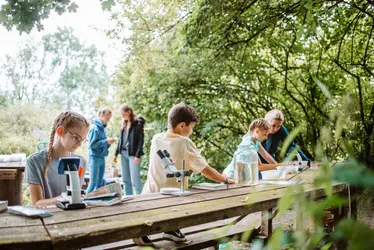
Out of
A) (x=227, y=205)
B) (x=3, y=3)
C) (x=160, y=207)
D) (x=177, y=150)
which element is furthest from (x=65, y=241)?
(x=3, y=3)

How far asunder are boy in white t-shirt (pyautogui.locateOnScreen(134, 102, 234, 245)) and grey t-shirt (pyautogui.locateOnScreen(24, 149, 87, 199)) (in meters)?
0.65

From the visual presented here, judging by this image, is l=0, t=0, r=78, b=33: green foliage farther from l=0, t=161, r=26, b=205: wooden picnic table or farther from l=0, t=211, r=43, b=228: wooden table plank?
l=0, t=211, r=43, b=228: wooden table plank

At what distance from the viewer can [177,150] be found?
2609 mm

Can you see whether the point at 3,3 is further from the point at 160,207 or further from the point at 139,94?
the point at 139,94

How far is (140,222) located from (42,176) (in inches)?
35.1

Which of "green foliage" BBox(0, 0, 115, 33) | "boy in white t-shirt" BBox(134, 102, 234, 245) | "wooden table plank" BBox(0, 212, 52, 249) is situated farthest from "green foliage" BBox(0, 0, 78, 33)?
"wooden table plank" BBox(0, 212, 52, 249)

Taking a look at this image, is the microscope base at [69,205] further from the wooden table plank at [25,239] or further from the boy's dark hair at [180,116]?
the boy's dark hair at [180,116]

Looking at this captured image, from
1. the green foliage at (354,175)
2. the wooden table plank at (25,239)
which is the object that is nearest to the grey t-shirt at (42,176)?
the wooden table plank at (25,239)

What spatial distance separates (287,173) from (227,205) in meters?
1.77

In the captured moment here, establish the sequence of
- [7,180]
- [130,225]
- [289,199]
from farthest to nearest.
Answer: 1. [7,180]
2. [130,225]
3. [289,199]

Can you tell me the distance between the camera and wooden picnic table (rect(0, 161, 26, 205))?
374 centimetres

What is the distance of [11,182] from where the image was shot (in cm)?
384

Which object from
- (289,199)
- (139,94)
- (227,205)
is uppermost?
(139,94)

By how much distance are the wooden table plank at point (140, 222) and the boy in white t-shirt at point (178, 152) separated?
52cm
